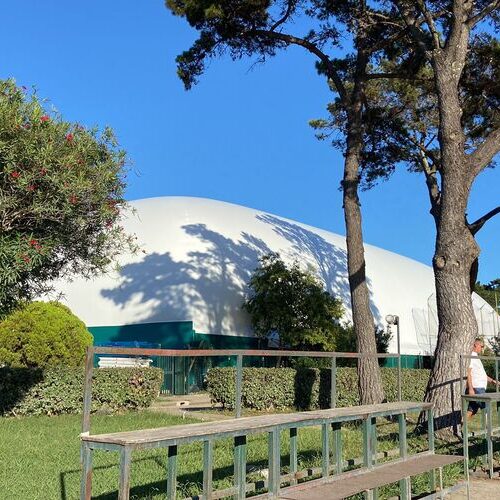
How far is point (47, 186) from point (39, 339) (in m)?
8.83

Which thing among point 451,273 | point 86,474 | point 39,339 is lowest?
point 86,474

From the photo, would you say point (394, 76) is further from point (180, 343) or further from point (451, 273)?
point (180, 343)

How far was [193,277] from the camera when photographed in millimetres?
24250

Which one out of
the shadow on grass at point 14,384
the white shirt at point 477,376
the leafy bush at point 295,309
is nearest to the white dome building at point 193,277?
the leafy bush at point 295,309

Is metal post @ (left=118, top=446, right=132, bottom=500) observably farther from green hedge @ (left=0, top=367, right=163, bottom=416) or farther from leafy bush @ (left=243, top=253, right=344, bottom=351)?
leafy bush @ (left=243, top=253, right=344, bottom=351)

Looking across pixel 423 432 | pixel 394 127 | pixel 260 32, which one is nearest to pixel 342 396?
pixel 423 432

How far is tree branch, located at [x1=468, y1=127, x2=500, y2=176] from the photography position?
35.3ft

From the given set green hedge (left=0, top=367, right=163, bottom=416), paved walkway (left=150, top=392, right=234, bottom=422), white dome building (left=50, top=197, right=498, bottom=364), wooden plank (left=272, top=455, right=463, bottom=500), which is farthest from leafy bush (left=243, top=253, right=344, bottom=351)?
wooden plank (left=272, top=455, right=463, bottom=500)

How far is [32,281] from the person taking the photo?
33.8ft

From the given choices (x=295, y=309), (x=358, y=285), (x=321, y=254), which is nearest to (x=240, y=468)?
(x=358, y=285)

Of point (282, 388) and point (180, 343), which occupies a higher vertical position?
point (180, 343)

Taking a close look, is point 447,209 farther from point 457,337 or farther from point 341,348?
point 341,348

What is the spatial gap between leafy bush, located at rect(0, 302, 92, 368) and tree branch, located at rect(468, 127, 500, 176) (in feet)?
32.6

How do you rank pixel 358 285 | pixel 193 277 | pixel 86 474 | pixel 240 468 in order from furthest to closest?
pixel 193 277, pixel 358 285, pixel 240 468, pixel 86 474
